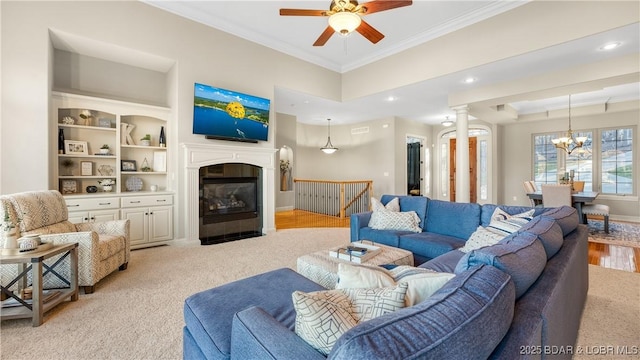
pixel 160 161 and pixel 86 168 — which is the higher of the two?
pixel 160 161

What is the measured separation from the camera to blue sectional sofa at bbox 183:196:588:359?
0.65 metres

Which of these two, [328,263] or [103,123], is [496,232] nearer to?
[328,263]

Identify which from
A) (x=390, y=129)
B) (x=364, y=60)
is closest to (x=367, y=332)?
(x=364, y=60)

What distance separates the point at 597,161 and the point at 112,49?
1082 centimetres

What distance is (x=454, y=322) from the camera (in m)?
0.71

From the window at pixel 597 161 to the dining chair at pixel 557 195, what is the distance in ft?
8.63

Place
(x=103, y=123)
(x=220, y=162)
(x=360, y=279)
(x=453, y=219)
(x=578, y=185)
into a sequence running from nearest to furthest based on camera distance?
(x=360, y=279) → (x=453, y=219) → (x=103, y=123) → (x=220, y=162) → (x=578, y=185)

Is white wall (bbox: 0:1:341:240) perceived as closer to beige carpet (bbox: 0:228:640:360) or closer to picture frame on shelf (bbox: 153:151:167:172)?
picture frame on shelf (bbox: 153:151:167:172)

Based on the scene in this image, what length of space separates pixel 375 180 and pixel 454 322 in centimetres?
782

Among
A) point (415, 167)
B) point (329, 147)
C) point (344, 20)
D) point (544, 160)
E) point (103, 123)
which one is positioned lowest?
point (415, 167)

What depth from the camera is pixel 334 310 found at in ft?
3.00

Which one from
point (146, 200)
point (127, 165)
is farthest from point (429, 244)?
point (127, 165)

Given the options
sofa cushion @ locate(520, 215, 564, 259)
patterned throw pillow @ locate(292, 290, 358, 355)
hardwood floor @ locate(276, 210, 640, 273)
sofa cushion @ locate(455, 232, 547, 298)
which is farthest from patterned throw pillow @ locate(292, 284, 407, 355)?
hardwood floor @ locate(276, 210, 640, 273)

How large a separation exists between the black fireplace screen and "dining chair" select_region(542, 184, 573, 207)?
562 centimetres
